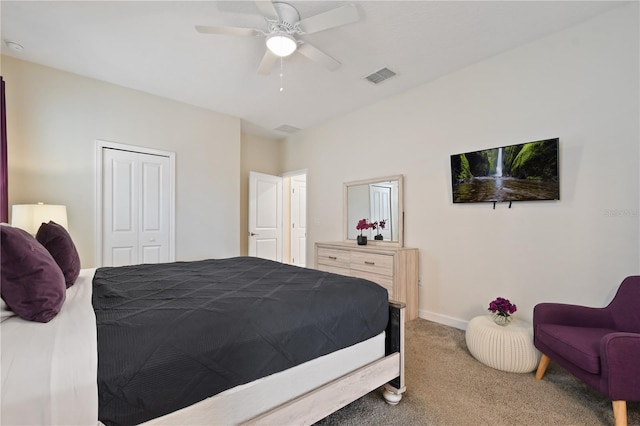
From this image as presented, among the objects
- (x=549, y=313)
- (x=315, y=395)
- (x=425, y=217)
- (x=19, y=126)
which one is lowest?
(x=315, y=395)

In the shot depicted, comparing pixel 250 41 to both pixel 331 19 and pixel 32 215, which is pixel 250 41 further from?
pixel 32 215

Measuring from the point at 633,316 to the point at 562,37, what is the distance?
2252mm

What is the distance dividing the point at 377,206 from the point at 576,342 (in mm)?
2485

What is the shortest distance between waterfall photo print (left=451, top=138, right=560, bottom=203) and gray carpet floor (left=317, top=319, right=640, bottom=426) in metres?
1.44

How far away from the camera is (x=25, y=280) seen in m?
1.03

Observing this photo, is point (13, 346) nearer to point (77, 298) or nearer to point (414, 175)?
point (77, 298)

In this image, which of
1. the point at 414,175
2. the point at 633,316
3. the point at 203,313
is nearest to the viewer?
the point at 203,313

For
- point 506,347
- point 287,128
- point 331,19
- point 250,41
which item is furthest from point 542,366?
point 287,128

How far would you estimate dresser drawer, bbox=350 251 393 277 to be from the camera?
324 cm

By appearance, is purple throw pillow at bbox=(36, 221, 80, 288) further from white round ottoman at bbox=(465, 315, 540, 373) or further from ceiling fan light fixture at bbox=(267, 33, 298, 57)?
white round ottoman at bbox=(465, 315, 540, 373)

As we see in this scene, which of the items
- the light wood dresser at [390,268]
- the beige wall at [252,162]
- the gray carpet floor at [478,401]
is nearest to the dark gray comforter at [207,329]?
the gray carpet floor at [478,401]

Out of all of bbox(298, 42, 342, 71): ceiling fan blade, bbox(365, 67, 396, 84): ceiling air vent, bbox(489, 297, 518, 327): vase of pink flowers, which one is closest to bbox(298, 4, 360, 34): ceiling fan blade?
bbox(298, 42, 342, 71): ceiling fan blade

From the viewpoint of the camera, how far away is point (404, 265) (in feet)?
10.5

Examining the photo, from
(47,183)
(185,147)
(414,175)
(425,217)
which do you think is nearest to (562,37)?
(414,175)
